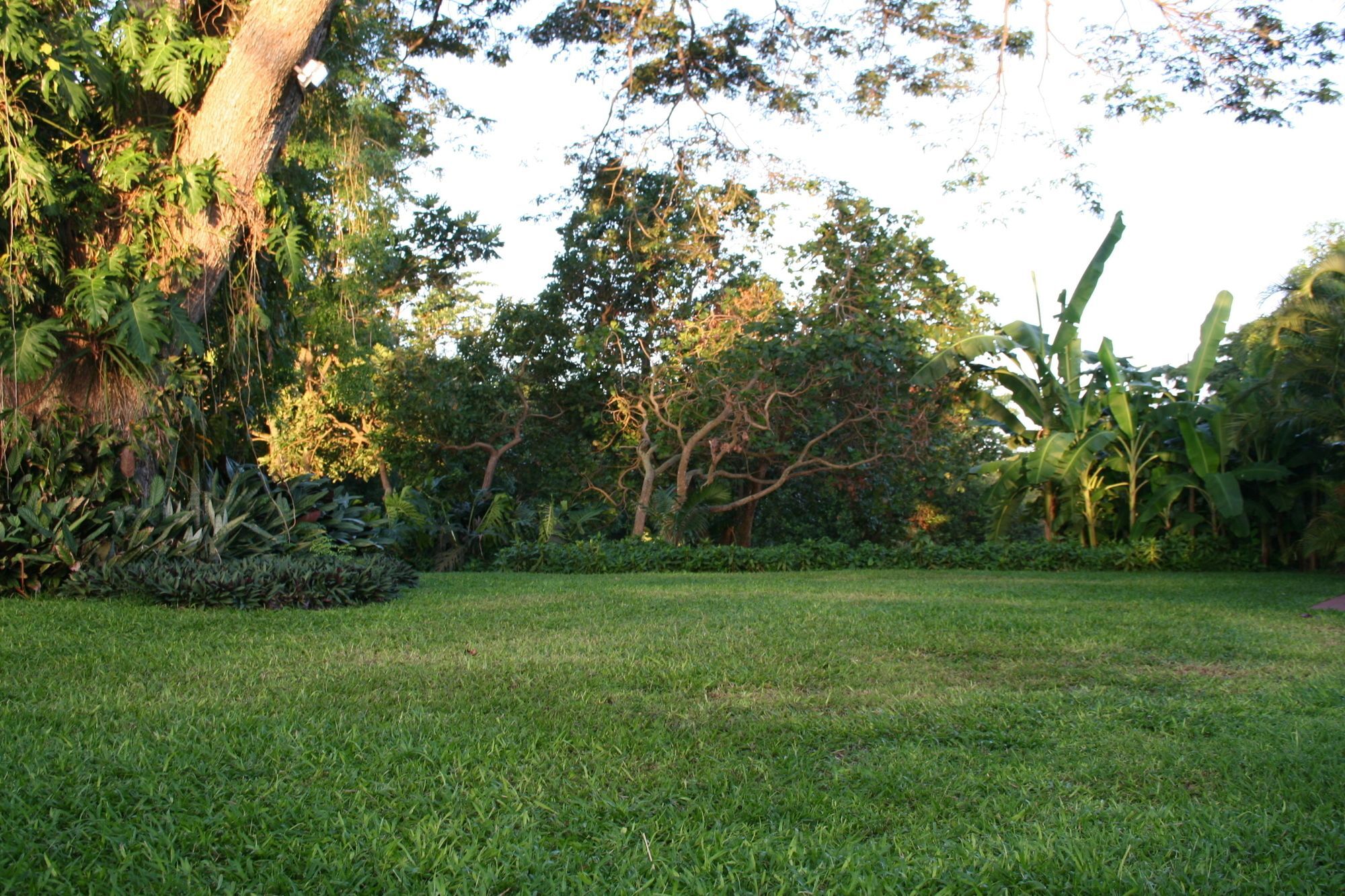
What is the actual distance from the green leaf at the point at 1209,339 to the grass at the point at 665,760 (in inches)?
282

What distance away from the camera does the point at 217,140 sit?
8273 millimetres

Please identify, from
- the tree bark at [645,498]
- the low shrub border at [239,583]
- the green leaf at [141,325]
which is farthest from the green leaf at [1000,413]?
the green leaf at [141,325]

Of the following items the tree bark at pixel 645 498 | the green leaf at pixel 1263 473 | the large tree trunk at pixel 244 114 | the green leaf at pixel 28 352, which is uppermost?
the large tree trunk at pixel 244 114

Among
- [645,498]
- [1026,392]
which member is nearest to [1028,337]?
[1026,392]

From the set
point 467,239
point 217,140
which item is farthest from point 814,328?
point 217,140

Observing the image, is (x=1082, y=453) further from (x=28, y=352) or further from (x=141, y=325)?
(x=28, y=352)

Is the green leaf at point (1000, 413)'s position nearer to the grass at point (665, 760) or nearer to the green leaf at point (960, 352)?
the green leaf at point (960, 352)

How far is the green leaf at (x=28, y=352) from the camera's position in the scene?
24.1 ft

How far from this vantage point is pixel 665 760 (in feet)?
10.9

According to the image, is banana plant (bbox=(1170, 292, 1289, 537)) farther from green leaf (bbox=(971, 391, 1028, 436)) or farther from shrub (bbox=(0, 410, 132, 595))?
shrub (bbox=(0, 410, 132, 595))

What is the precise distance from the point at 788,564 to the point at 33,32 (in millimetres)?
9166

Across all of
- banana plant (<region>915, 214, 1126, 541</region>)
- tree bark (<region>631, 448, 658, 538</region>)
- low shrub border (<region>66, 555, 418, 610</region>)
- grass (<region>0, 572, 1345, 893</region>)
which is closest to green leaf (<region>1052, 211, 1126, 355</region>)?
banana plant (<region>915, 214, 1126, 541</region>)

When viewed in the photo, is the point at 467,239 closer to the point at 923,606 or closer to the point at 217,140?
the point at 217,140

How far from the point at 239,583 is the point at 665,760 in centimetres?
480
